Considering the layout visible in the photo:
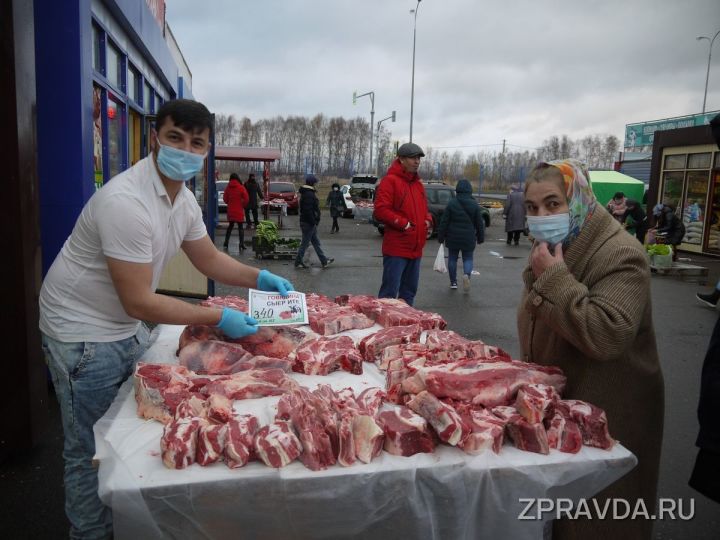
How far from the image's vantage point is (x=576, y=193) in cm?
243

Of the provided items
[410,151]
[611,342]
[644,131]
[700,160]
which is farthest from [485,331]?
[644,131]

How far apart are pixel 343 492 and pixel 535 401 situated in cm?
83

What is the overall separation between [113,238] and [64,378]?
0.75 metres

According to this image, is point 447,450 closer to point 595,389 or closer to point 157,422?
point 595,389

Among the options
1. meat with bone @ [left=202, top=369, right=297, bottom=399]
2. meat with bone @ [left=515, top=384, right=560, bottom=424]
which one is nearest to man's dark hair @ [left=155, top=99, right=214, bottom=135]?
meat with bone @ [left=202, top=369, right=297, bottom=399]

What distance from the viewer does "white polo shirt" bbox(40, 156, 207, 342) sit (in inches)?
90.6

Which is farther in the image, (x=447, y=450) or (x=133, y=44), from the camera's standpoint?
(x=133, y=44)

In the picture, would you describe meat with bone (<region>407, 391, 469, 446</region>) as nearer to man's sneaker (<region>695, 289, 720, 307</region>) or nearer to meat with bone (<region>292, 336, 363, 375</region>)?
meat with bone (<region>292, 336, 363, 375</region>)

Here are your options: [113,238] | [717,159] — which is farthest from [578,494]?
[717,159]

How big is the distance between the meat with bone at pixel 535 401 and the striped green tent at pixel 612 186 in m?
18.1

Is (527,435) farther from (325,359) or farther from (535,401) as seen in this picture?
(325,359)

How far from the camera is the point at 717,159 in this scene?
53.6 ft

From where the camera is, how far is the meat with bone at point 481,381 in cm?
239

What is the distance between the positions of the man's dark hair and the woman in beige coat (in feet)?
4.89
